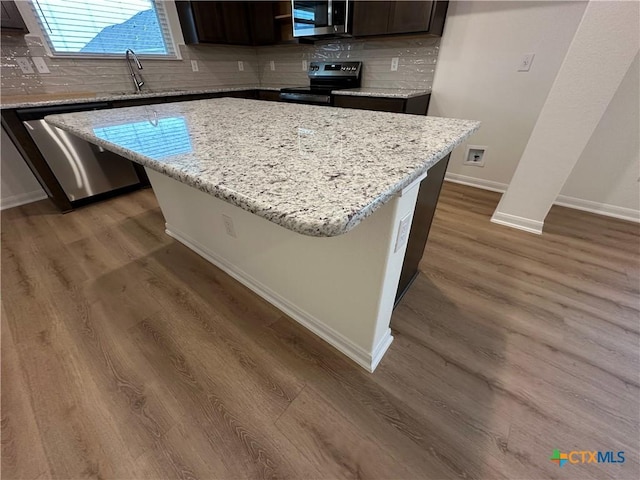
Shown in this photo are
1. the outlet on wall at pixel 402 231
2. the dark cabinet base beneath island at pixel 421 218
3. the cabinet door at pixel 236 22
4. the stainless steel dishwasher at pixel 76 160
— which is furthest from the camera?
the cabinet door at pixel 236 22

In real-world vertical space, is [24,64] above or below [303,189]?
above

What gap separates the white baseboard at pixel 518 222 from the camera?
6.46 ft

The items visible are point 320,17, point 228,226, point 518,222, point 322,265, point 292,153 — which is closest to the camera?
point 292,153

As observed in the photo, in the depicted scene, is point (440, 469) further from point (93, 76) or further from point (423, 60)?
point (93, 76)

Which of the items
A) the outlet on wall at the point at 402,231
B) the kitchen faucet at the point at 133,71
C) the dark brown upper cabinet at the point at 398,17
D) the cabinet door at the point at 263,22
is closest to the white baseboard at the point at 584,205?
the dark brown upper cabinet at the point at 398,17

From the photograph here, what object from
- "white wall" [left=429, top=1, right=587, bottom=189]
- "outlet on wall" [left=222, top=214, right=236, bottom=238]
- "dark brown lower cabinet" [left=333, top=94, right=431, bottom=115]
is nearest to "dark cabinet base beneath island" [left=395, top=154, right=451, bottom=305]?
"outlet on wall" [left=222, top=214, right=236, bottom=238]

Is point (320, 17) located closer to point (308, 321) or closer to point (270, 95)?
point (270, 95)

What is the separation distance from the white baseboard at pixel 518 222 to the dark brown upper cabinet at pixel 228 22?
3.23 m

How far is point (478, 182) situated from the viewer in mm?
2705

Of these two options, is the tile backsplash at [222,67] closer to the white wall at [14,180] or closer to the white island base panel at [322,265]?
the white wall at [14,180]

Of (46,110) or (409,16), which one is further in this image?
(409,16)

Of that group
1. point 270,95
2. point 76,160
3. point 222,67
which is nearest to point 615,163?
point 270,95

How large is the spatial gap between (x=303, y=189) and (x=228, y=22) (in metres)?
3.63

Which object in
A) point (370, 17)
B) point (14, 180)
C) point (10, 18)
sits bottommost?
point (14, 180)
